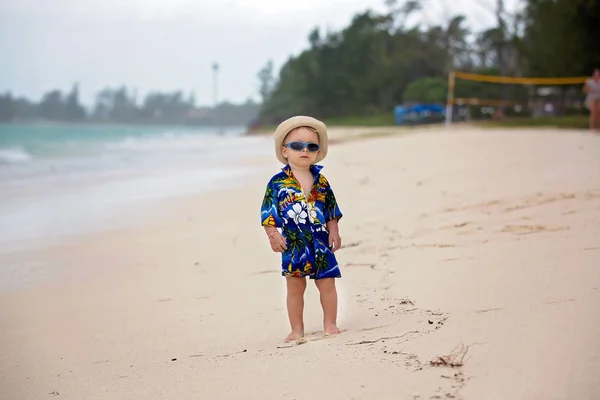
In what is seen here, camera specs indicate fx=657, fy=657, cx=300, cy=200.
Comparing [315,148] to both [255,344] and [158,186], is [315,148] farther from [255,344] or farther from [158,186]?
[158,186]

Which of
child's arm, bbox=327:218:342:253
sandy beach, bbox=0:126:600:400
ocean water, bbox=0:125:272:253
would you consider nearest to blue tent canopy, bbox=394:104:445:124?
ocean water, bbox=0:125:272:253

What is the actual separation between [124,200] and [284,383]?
6.82 metres

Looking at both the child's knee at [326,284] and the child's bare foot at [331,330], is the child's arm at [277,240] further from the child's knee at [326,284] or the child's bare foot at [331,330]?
the child's bare foot at [331,330]

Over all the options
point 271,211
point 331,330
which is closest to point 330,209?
point 271,211

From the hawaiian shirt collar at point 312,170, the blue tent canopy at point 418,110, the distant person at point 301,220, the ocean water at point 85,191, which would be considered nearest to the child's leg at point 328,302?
the distant person at point 301,220

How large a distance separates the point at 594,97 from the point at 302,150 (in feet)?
37.2

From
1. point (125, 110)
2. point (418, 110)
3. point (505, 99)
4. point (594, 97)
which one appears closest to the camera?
point (594, 97)

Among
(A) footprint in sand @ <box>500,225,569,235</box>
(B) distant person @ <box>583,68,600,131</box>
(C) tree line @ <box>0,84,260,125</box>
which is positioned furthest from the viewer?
(C) tree line @ <box>0,84,260,125</box>

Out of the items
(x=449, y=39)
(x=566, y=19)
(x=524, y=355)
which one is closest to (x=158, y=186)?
(x=524, y=355)

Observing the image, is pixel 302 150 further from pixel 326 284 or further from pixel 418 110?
pixel 418 110

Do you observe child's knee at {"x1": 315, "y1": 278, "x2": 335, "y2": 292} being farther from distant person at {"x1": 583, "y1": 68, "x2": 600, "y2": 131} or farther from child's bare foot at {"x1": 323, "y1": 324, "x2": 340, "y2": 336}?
distant person at {"x1": 583, "y1": 68, "x2": 600, "y2": 131}

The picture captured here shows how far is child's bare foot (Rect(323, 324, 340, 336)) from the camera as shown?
2899mm

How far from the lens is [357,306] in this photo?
338 cm

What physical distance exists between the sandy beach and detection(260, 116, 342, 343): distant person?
0.62ft
